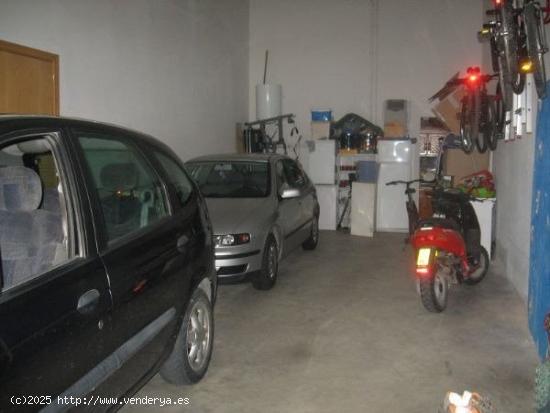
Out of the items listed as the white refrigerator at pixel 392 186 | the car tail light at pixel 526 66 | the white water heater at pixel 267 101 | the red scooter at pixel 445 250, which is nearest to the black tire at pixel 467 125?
the red scooter at pixel 445 250

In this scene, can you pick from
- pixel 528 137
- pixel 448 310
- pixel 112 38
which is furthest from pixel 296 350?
pixel 112 38

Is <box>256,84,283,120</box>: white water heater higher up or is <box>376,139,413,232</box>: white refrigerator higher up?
<box>256,84,283,120</box>: white water heater

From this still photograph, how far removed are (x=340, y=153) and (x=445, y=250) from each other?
496 cm

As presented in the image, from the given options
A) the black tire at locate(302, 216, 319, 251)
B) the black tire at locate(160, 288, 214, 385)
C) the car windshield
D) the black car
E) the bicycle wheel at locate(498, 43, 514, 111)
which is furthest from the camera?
the black tire at locate(302, 216, 319, 251)

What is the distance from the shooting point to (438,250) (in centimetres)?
473

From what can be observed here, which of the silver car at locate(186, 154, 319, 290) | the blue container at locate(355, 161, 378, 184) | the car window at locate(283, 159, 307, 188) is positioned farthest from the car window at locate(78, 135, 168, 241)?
the blue container at locate(355, 161, 378, 184)

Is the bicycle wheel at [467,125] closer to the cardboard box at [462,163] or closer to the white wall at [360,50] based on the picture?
the cardboard box at [462,163]

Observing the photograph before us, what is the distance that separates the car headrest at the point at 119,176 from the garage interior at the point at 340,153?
4.19ft

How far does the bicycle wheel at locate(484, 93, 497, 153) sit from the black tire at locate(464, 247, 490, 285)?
1.40m

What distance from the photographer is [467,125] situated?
6.18 m

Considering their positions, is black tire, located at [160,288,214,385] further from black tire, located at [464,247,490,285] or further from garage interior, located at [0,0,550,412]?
black tire, located at [464,247,490,285]

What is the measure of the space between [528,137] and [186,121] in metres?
4.31

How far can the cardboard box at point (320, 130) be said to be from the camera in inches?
377

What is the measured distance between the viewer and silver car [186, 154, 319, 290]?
15.9ft
